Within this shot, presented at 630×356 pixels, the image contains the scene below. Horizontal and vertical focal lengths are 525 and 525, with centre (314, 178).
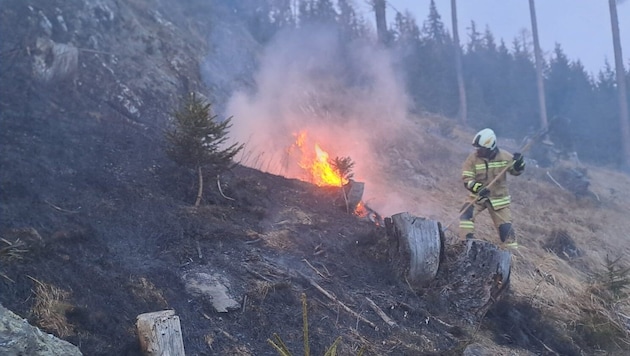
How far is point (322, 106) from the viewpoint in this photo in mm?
16203

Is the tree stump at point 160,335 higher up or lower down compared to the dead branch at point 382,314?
higher up

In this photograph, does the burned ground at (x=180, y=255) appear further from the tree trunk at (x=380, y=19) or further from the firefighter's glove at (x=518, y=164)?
the tree trunk at (x=380, y=19)

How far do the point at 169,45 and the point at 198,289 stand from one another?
30.0 ft

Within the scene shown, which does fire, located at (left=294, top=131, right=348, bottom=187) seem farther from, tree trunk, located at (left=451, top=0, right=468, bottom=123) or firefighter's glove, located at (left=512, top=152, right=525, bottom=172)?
tree trunk, located at (left=451, top=0, right=468, bottom=123)

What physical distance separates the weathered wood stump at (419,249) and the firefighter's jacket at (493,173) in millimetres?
2072

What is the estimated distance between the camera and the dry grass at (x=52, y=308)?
3896 millimetres

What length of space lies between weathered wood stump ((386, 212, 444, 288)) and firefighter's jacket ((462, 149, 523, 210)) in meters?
2.07

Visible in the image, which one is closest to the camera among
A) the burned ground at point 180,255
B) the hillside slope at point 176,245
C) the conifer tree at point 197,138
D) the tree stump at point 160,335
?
the tree stump at point 160,335

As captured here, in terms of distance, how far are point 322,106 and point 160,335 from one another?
42.2ft

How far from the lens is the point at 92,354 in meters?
3.78

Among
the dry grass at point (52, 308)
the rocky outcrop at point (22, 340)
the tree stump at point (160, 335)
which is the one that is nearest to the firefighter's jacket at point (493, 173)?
the tree stump at point (160, 335)

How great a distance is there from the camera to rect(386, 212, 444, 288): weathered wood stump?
6.03 metres

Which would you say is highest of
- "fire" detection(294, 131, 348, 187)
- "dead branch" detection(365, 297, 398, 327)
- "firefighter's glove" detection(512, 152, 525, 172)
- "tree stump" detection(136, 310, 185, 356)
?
"fire" detection(294, 131, 348, 187)

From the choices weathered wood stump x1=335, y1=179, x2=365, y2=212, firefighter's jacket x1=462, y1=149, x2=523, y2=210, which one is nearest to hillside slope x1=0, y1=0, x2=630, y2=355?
weathered wood stump x1=335, y1=179, x2=365, y2=212
